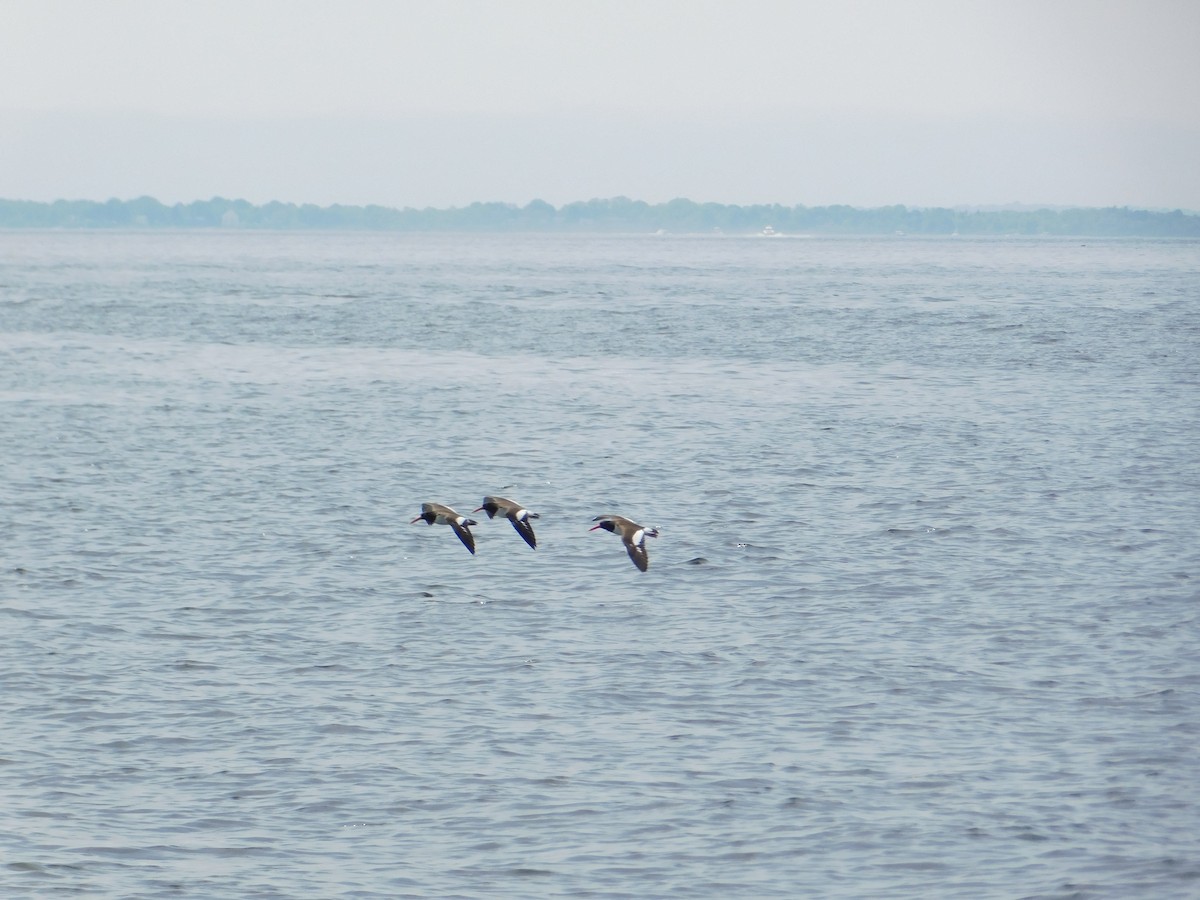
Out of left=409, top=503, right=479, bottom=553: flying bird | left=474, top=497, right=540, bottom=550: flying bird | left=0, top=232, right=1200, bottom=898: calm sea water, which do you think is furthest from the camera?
left=409, top=503, right=479, bottom=553: flying bird

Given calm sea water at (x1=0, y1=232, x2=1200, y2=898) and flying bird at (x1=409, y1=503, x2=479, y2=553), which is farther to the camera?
flying bird at (x1=409, y1=503, x2=479, y2=553)

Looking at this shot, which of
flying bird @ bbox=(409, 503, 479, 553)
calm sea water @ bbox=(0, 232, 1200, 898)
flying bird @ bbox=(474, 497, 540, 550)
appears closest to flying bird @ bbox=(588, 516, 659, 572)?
flying bird @ bbox=(474, 497, 540, 550)

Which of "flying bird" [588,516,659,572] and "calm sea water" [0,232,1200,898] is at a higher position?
"flying bird" [588,516,659,572]

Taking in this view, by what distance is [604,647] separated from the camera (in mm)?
17766

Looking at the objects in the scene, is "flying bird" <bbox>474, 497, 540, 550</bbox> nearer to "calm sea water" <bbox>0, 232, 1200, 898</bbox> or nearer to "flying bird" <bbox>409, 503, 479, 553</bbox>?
"flying bird" <bbox>409, 503, 479, 553</bbox>

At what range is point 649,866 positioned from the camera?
12055mm

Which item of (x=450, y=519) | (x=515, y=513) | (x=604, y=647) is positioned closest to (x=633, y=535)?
(x=515, y=513)

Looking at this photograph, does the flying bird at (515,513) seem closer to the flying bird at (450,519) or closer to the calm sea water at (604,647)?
the flying bird at (450,519)

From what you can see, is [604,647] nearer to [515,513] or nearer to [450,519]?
[515,513]

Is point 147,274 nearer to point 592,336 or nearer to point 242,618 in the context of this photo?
point 592,336

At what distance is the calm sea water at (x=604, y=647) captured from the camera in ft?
40.7

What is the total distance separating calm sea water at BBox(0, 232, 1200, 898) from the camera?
12391 millimetres

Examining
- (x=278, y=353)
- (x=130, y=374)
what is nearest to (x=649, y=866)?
(x=130, y=374)

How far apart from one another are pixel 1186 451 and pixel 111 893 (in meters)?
27.6
